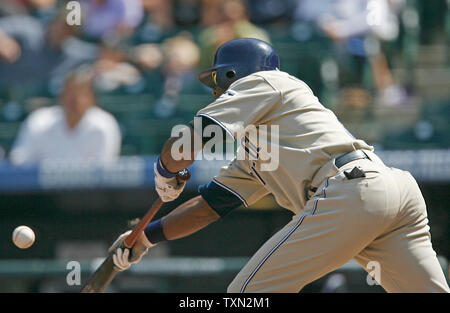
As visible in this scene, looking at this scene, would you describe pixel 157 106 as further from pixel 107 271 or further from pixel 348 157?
pixel 348 157

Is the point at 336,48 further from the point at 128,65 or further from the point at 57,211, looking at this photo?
the point at 57,211

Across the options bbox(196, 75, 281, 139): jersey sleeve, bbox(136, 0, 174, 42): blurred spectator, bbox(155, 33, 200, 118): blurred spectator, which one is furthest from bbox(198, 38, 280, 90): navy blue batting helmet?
bbox(136, 0, 174, 42): blurred spectator

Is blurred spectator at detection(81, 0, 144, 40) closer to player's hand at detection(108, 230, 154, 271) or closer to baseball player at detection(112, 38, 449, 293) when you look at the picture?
player's hand at detection(108, 230, 154, 271)

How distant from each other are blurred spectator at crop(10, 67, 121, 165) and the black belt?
3.42 m

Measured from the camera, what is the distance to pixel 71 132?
21.9 feet

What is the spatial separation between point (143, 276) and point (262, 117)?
106 inches

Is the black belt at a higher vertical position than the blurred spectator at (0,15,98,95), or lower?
lower

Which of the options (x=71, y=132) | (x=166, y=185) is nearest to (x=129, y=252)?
(x=166, y=185)

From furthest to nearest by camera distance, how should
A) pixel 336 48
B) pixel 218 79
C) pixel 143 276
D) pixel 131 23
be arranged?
pixel 131 23 → pixel 336 48 → pixel 143 276 → pixel 218 79

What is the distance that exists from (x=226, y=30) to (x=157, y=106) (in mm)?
1002

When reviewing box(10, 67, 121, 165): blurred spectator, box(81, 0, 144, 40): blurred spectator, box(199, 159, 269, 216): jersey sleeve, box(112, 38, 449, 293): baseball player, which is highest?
box(81, 0, 144, 40): blurred spectator

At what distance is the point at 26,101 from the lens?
24.7ft

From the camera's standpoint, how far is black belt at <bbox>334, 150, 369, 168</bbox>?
3.33 metres
